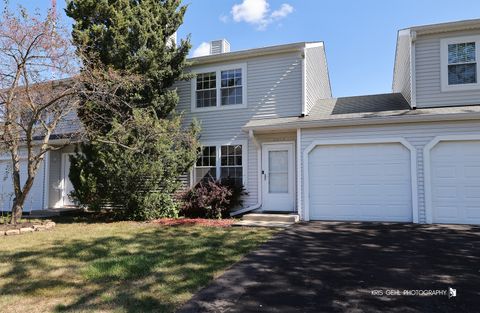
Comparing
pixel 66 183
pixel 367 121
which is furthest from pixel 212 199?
pixel 66 183

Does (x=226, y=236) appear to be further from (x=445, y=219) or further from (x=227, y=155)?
(x=445, y=219)

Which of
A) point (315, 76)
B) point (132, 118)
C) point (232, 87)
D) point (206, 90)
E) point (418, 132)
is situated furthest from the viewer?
point (315, 76)

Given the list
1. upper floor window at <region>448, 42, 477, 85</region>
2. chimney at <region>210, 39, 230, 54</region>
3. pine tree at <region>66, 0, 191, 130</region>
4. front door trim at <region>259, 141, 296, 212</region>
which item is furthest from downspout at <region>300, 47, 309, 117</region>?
upper floor window at <region>448, 42, 477, 85</region>

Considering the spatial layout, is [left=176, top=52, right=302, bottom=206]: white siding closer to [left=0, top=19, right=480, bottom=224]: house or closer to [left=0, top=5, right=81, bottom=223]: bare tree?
[left=0, top=19, right=480, bottom=224]: house

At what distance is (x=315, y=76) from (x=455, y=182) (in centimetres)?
614

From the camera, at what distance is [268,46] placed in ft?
37.0

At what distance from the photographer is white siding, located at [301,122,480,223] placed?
8859 millimetres

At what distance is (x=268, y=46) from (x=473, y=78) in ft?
19.8

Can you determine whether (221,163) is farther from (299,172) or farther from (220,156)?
(299,172)

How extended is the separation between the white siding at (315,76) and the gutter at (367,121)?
3.58 feet

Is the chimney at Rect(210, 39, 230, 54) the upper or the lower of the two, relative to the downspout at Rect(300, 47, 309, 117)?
upper

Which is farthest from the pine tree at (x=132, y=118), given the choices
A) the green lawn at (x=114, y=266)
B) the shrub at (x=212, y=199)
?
the green lawn at (x=114, y=266)

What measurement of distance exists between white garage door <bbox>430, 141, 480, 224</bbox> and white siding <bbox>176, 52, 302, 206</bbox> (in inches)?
168

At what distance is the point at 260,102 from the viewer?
11516 millimetres
